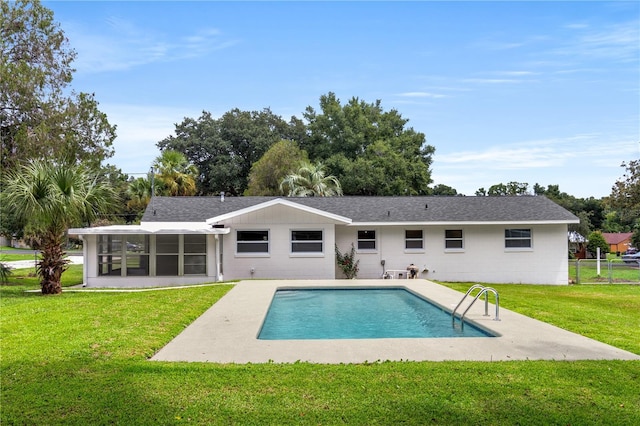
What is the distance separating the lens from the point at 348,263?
2114 centimetres

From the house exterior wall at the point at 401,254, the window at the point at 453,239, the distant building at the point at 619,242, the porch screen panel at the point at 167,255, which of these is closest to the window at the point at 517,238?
the house exterior wall at the point at 401,254

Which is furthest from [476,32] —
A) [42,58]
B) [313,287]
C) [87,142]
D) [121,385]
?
[42,58]

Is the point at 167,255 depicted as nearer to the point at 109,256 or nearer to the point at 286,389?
the point at 109,256

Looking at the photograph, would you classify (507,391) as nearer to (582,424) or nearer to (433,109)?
(582,424)

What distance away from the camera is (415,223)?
21000 mm

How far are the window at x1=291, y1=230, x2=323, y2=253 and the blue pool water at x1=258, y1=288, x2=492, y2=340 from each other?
11.4 feet

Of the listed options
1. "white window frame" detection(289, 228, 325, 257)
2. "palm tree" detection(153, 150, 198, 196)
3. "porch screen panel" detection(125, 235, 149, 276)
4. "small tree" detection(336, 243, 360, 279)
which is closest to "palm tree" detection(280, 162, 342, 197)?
"palm tree" detection(153, 150, 198, 196)

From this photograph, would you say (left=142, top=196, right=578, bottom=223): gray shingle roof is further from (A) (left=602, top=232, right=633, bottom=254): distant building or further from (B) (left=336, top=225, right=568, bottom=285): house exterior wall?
(A) (left=602, top=232, right=633, bottom=254): distant building

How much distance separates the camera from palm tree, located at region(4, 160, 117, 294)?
44.9 ft

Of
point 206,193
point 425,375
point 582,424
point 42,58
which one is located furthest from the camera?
point 206,193

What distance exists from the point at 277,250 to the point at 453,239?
8025 millimetres

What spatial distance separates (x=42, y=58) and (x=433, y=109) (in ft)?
69.2

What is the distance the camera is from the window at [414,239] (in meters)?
21.8

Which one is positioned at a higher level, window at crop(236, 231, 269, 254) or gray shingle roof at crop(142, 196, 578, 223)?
gray shingle roof at crop(142, 196, 578, 223)
